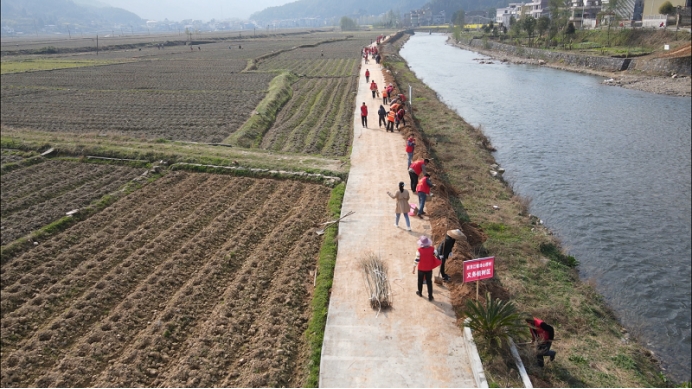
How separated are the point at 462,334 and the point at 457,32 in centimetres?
12381

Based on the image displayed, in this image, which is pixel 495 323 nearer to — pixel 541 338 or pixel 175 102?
pixel 541 338

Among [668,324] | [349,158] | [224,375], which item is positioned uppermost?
[349,158]

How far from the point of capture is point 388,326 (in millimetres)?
9266

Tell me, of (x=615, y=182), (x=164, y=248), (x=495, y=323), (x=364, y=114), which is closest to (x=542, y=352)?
(x=495, y=323)

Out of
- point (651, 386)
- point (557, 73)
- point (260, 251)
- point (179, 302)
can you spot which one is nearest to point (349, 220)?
point (260, 251)

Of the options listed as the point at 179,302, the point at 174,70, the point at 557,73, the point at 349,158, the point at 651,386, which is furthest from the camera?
the point at 557,73

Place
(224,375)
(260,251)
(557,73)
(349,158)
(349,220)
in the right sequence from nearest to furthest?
(224,375)
(260,251)
(349,220)
(349,158)
(557,73)

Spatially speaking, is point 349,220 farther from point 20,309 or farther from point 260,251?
point 20,309

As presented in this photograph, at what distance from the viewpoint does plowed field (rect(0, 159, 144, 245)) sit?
603 inches

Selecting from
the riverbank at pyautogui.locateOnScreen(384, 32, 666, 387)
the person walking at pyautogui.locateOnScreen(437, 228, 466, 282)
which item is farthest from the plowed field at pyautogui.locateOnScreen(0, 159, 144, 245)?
the person walking at pyautogui.locateOnScreen(437, 228, 466, 282)

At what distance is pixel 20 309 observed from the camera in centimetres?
1076

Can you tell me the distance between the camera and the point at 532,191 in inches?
802

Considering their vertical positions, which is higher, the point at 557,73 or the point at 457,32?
the point at 457,32

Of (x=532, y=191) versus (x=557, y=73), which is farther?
(x=557, y=73)
